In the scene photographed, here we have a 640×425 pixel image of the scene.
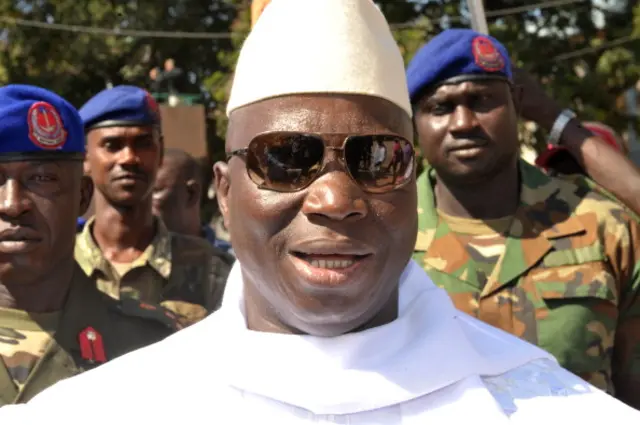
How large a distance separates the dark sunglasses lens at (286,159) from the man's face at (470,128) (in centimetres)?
161

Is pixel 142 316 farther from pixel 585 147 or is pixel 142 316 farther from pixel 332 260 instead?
pixel 585 147

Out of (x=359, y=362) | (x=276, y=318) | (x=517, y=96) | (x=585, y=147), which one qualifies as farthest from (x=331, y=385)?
(x=585, y=147)

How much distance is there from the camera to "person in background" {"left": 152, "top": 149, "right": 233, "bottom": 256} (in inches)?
222

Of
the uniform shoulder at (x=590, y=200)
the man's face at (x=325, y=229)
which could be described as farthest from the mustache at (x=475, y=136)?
the man's face at (x=325, y=229)

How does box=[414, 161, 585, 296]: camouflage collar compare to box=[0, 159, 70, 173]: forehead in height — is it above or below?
below

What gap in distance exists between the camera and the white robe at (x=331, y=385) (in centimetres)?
176

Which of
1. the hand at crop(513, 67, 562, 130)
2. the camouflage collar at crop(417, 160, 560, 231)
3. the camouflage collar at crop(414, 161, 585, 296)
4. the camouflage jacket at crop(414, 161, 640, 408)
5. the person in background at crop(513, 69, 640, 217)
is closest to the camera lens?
the camouflage jacket at crop(414, 161, 640, 408)

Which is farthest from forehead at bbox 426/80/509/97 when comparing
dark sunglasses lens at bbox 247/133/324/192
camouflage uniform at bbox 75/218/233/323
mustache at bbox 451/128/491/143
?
dark sunglasses lens at bbox 247/133/324/192

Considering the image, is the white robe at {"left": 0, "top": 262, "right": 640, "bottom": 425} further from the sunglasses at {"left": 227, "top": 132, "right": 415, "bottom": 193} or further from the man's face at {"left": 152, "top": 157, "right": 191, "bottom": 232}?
the man's face at {"left": 152, "top": 157, "right": 191, "bottom": 232}

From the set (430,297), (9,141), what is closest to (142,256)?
(9,141)

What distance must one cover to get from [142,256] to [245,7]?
322 inches

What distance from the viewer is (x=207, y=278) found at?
13.9ft

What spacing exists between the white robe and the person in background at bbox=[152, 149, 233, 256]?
146 inches

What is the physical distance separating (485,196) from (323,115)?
1.78m
